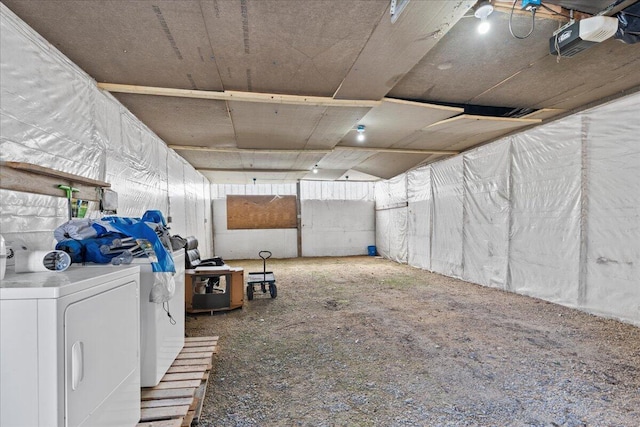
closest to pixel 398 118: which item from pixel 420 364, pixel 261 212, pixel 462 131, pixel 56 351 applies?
pixel 462 131

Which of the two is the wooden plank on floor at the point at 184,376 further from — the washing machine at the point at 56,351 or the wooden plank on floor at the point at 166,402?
the washing machine at the point at 56,351

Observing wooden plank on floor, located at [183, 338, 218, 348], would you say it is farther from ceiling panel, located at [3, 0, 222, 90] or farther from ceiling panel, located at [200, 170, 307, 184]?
ceiling panel, located at [200, 170, 307, 184]

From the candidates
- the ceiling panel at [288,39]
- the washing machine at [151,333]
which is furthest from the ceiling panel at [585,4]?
the washing machine at [151,333]

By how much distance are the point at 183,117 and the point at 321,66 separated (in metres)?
2.09

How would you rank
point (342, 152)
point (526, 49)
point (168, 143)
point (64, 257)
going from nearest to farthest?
point (64, 257) → point (526, 49) → point (168, 143) → point (342, 152)

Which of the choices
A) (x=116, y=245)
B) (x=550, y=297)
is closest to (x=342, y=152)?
(x=550, y=297)

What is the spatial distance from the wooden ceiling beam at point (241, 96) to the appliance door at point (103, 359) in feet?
7.91

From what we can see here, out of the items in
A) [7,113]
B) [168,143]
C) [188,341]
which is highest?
[168,143]

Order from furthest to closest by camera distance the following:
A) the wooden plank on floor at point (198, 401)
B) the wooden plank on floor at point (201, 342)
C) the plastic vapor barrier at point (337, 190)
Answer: the plastic vapor barrier at point (337, 190), the wooden plank on floor at point (201, 342), the wooden plank on floor at point (198, 401)

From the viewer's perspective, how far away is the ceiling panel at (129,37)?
204 centimetres

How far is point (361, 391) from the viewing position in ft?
7.37

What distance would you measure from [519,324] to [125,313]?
157 inches

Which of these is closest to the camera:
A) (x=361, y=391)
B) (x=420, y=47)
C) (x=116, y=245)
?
(x=116, y=245)

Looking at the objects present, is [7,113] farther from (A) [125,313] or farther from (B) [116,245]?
(A) [125,313]
